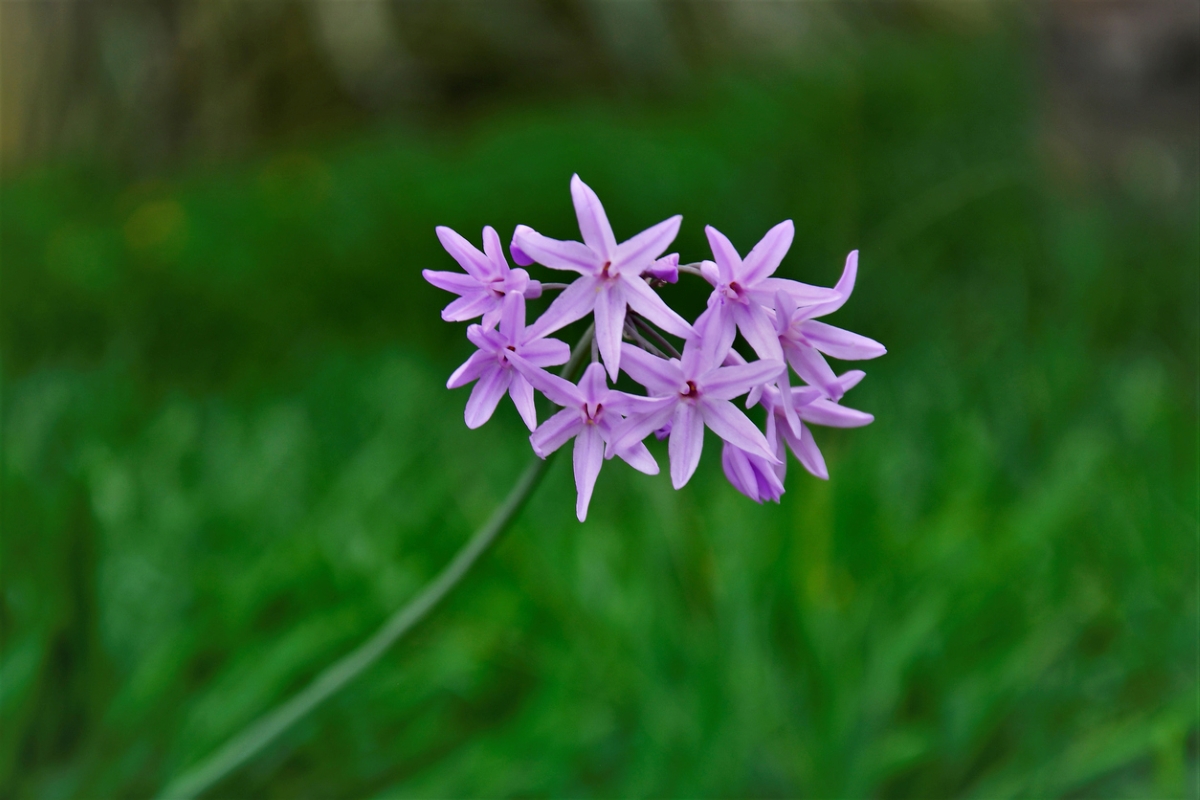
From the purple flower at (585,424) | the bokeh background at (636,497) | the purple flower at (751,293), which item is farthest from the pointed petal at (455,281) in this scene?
the bokeh background at (636,497)

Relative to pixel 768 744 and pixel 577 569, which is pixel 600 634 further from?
pixel 768 744

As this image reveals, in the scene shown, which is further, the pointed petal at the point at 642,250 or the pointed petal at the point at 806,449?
the pointed petal at the point at 806,449

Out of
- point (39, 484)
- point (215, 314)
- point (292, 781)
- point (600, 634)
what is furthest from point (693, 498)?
point (215, 314)

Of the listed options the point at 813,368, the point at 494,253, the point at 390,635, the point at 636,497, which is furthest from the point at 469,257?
the point at 636,497

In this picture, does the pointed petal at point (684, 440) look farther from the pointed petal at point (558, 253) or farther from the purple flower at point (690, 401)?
the pointed petal at point (558, 253)

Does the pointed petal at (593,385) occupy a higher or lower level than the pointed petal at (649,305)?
lower

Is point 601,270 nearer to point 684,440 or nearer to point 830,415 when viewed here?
point 684,440

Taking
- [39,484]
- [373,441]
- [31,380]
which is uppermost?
[31,380]
